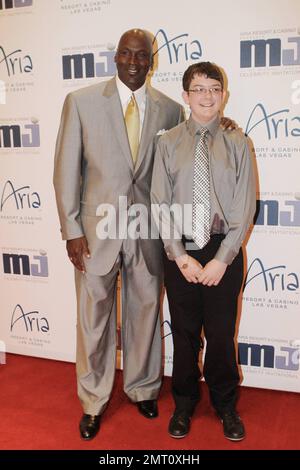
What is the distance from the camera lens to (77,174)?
2.15 m

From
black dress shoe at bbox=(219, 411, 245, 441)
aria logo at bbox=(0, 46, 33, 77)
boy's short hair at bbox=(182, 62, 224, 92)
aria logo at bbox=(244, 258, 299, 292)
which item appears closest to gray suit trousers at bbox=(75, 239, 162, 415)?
black dress shoe at bbox=(219, 411, 245, 441)

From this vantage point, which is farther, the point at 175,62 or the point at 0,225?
the point at 0,225

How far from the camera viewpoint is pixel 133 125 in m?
2.18

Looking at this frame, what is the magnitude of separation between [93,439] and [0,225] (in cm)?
152

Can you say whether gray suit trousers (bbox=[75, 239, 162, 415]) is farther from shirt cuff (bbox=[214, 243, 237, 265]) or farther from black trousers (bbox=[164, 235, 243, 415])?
shirt cuff (bbox=[214, 243, 237, 265])

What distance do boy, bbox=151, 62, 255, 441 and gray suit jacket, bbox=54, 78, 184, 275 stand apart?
A: 11cm

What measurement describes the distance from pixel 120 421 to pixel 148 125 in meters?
1.45

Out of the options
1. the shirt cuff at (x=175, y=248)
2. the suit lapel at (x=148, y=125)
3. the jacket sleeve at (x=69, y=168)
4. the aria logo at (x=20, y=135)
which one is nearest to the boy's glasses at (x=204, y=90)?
the suit lapel at (x=148, y=125)

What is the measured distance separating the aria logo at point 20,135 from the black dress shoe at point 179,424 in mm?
1757

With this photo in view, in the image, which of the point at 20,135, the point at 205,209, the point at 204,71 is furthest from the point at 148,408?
the point at 20,135

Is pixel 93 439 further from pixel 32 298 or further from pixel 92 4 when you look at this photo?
pixel 92 4

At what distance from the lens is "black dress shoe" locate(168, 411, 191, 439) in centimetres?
224
